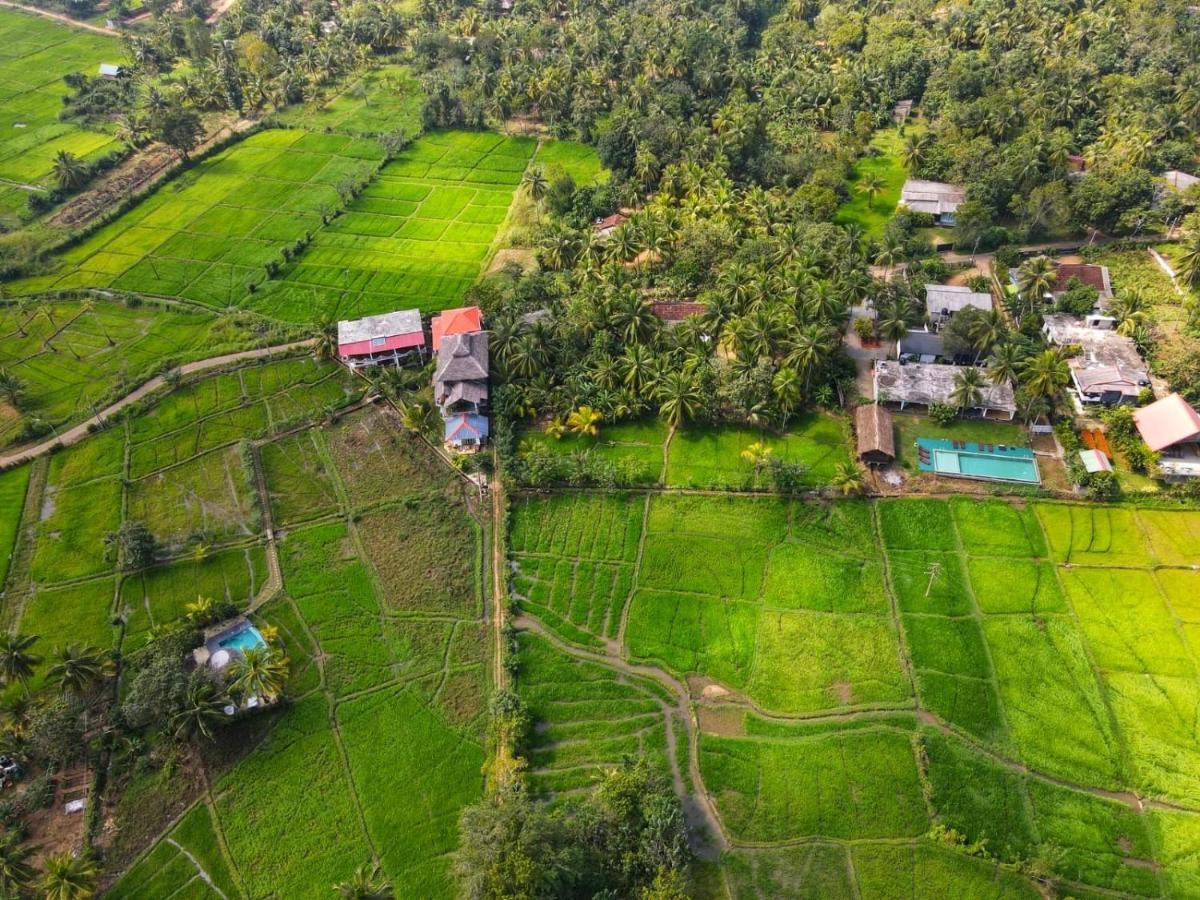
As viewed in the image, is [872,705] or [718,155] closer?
[872,705]

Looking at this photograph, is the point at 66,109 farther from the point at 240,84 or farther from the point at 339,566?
the point at 339,566

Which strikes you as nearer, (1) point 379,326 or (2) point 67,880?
(2) point 67,880

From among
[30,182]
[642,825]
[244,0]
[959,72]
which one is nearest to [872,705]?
[642,825]

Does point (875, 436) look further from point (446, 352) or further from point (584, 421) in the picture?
point (446, 352)

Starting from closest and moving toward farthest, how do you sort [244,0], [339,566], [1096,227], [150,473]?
1. [339,566]
2. [150,473]
3. [1096,227]
4. [244,0]

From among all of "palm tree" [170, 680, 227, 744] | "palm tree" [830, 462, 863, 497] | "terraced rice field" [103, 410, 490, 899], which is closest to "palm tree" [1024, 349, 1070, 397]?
"palm tree" [830, 462, 863, 497]

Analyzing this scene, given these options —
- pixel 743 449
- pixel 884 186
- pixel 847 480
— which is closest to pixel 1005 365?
pixel 847 480

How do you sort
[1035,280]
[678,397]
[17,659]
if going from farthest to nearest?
[1035,280]
[678,397]
[17,659]
